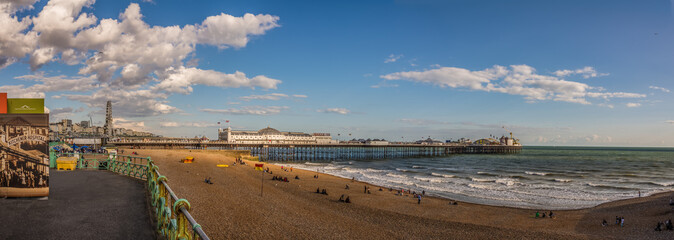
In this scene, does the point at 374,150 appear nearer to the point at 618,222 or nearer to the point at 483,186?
the point at 483,186

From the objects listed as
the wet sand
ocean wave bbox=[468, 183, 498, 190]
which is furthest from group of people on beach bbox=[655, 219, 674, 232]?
ocean wave bbox=[468, 183, 498, 190]

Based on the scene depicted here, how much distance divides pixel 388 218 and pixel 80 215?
59.9 ft

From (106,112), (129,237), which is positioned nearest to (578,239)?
(129,237)

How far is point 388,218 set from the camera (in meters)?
22.4

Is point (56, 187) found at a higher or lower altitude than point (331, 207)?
higher

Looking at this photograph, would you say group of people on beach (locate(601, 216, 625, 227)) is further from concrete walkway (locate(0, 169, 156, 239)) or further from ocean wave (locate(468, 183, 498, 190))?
concrete walkway (locate(0, 169, 156, 239))

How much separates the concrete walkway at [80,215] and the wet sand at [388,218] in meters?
6.70

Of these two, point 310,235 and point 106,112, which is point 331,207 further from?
point 106,112

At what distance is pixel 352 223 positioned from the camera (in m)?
20.5

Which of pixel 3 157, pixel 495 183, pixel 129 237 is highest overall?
pixel 3 157

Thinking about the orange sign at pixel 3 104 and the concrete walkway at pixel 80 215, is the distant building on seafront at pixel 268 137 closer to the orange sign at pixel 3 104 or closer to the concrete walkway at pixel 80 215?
the concrete walkway at pixel 80 215

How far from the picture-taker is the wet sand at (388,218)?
17.6 meters

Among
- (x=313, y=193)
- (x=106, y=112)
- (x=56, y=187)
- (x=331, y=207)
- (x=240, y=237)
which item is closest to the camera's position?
(x=56, y=187)

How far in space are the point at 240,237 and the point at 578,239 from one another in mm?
17204
